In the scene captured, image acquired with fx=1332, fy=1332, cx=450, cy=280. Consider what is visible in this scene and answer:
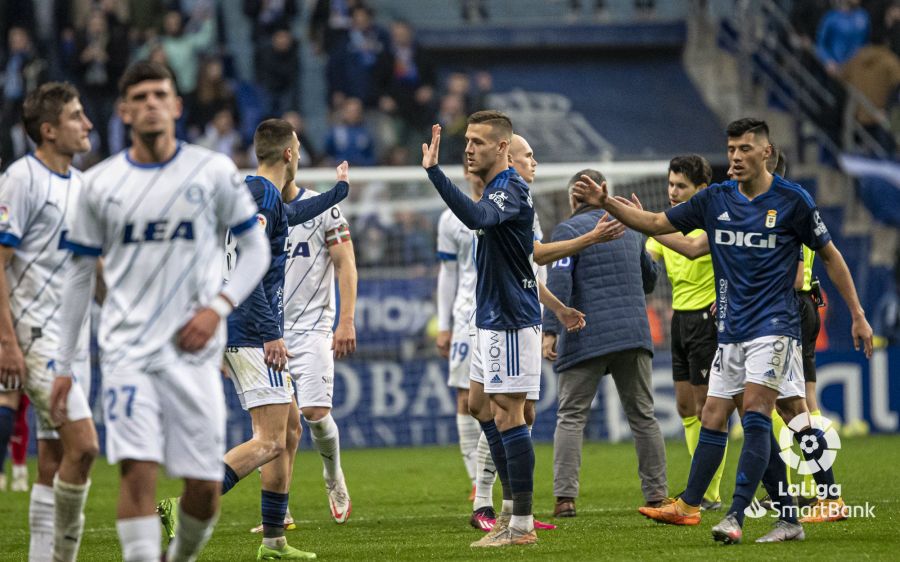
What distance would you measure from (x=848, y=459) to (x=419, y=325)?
5.67 m

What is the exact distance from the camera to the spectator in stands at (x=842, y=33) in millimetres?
22469

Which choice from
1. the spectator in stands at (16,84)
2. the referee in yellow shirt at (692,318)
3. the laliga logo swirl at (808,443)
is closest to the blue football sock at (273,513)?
the laliga logo swirl at (808,443)

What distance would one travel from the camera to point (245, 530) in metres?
8.90

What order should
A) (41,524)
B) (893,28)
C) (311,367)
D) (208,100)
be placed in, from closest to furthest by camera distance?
(41,524) < (311,367) < (208,100) < (893,28)

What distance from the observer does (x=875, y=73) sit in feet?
71.8

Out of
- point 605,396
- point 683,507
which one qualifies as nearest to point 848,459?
point 605,396

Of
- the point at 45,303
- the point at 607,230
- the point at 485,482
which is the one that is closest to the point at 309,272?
the point at 485,482

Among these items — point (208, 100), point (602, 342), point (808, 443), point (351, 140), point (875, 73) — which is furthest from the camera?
point (875, 73)

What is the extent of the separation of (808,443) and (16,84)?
1624 cm

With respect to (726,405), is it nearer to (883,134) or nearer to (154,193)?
(154,193)

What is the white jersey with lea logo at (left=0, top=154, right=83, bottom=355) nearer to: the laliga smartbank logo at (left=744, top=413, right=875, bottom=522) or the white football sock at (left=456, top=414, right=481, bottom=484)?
the laliga smartbank logo at (left=744, top=413, right=875, bottom=522)

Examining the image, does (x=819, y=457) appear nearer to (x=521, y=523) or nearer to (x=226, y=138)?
(x=521, y=523)

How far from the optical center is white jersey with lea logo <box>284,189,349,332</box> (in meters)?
8.97

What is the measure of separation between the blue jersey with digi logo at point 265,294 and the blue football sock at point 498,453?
1.61 meters
